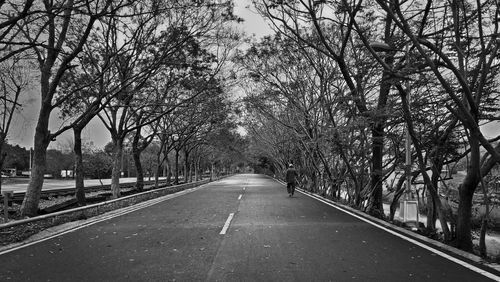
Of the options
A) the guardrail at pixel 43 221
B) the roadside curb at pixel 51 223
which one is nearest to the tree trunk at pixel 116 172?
the guardrail at pixel 43 221

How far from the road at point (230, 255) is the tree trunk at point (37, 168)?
11.4 feet

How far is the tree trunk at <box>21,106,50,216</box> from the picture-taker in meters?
13.0

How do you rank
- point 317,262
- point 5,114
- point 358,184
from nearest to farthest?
point 317,262 → point 358,184 → point 5,114

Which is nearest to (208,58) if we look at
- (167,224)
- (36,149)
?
(36,149)

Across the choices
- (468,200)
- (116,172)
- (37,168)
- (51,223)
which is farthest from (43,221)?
(468,200)

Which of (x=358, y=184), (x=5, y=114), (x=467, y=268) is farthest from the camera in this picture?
(x=5, y=114)

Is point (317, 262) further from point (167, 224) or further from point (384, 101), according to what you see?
point (384, 101)

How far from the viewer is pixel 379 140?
13680 millimetres

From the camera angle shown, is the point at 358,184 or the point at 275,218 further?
the point at 358,184

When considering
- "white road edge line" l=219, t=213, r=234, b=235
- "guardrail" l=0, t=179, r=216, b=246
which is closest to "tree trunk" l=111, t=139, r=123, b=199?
"guardrail" l=0, t=179, r=216, b=246

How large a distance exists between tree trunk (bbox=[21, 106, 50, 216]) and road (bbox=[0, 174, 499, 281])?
3.49 metres

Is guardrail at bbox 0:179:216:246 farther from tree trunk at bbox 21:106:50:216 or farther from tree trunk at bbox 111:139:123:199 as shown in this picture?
tree trunk at bbox 111:139:123:199

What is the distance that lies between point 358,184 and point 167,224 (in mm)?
8738

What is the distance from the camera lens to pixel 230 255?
694 cm
